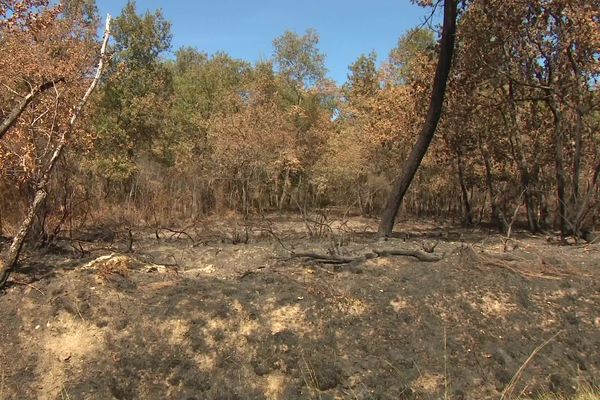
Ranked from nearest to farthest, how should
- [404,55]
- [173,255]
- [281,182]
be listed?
[173,255] < [404,55] < [281,182]

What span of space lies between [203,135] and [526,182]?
2141cm

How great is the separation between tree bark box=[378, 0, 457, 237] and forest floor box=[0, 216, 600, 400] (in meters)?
3.70

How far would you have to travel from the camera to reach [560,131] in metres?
12.5

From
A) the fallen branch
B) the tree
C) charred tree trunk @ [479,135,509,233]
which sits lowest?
the fallen branch

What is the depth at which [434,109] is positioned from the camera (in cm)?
1062

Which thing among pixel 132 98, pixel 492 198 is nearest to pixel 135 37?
pixel 132 98

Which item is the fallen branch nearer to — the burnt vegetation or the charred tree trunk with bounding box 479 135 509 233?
the burnt vegetation

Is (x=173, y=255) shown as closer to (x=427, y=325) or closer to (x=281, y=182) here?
(x=427, y=325)

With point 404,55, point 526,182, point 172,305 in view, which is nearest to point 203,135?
point 404,55

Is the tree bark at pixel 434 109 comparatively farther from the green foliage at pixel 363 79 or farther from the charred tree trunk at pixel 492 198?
the green foliage at pixel 363 79

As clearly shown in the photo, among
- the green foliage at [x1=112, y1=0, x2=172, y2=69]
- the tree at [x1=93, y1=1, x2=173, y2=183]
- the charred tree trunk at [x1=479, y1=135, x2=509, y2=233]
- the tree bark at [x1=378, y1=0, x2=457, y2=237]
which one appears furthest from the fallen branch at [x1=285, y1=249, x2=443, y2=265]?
the green foliage at [x1=112, y1=0, x2=172, y2=69]

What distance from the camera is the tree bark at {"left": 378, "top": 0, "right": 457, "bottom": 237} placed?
10.4 m

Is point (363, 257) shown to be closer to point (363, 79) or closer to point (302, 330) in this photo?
point (302, 330)

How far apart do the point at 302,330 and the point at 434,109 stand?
20.0ft
